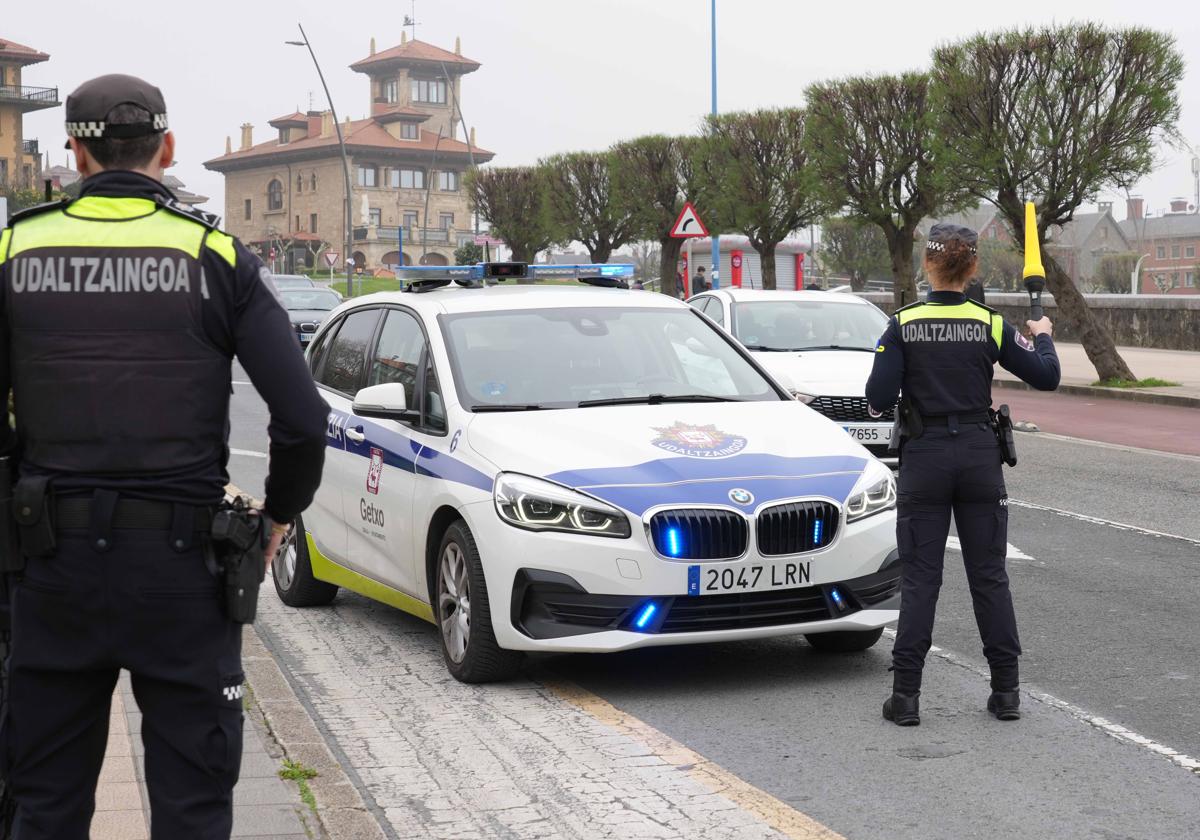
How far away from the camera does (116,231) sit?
130 inches

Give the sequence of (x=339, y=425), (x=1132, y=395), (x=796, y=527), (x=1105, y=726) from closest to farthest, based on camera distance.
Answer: (x=1105, y=726), (x=796, y=527), (x=339, y=425), (x=1132, y=395)

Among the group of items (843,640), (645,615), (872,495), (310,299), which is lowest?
(843,640)

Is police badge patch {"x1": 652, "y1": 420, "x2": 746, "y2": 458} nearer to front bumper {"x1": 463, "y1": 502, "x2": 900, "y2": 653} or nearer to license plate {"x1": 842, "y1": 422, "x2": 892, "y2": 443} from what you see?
front bumper {"x1": 463, "y1": 502, "x2": 900, "y2": 653}

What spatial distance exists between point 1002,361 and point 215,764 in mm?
3871

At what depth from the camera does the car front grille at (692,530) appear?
21.3 feet

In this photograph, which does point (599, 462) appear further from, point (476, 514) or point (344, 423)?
point (344, 423)

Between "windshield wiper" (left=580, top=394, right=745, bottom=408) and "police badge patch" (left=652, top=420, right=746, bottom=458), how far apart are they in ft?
1.27

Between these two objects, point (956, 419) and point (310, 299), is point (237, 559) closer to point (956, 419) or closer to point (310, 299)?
point (956, 419)

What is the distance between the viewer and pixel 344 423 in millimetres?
8203

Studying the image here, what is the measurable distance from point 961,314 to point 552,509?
1688mm

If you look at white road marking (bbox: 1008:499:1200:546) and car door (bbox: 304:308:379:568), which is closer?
car door (bbox: 304:308:379:568)

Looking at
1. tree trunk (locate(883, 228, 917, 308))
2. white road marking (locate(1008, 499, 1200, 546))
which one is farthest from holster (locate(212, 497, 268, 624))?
tree trunk (locate(883, 228, 917, 308))

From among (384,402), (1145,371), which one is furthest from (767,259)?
(384,402)

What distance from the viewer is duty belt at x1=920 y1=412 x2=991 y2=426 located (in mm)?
6223
